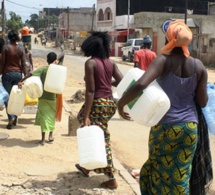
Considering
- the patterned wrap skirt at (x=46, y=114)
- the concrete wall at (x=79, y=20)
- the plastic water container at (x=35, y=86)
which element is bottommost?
the patterned wrap skirt at (x=46, y=114)

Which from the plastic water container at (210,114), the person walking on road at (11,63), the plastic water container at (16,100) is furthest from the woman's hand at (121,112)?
the person walking on road at (11,63)

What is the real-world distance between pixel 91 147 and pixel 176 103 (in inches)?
39.2

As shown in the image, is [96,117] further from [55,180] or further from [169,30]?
[169,30]

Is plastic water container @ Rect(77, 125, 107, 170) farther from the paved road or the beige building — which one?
the beige building

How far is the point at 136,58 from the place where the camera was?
736 cm

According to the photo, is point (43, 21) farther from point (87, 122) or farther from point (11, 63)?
point (87, 122)

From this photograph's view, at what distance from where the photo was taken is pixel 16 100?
6281 mm

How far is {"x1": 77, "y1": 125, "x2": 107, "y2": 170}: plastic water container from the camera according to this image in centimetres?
388

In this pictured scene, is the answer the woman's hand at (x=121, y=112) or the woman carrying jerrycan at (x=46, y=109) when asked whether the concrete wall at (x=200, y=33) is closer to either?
the woman carrying jerrycan at (x=46, y=109)

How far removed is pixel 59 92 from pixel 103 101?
1.72 m

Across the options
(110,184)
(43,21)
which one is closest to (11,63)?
(110,184)

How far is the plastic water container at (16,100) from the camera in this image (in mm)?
6237

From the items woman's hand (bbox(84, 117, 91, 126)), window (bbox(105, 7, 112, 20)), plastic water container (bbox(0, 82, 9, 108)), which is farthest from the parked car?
woman's hand (bbox(84, 117, 91, 126))

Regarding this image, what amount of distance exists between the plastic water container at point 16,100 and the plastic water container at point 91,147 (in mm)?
2494
